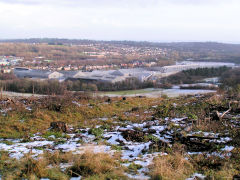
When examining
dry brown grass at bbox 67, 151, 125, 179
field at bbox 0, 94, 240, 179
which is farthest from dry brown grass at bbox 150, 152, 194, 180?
dry brown grass at bbox 67, 151, 125, 179

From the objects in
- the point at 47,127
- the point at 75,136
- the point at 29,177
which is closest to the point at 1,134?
the point at 47,127

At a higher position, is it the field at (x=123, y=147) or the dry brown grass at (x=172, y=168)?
the dry brown grass at (x=172, y=168)

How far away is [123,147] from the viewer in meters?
5.05

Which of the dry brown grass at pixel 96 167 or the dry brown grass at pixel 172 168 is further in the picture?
the dry brown grass at pixel 96 167

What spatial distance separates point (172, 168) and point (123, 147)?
1411mm

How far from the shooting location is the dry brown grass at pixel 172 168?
3539mm

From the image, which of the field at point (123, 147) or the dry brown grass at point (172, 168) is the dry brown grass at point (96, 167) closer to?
the field at point (123, 147)

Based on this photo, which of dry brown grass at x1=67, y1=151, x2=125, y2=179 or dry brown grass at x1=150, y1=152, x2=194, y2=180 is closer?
dry brown grass at x1=150, y1=152, x2=194, y2=180

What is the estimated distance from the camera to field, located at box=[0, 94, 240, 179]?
12.3ft

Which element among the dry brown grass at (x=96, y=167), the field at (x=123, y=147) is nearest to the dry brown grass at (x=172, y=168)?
the field at (x=123, y=147)

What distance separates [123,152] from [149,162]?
0.73 metres

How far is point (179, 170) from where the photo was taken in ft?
12.2

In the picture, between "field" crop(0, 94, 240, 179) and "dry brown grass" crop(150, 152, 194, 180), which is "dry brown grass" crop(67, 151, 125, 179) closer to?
"field" crop(0, 94, 240, 179)

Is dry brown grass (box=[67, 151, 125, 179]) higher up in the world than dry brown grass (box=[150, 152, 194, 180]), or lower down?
lower down
